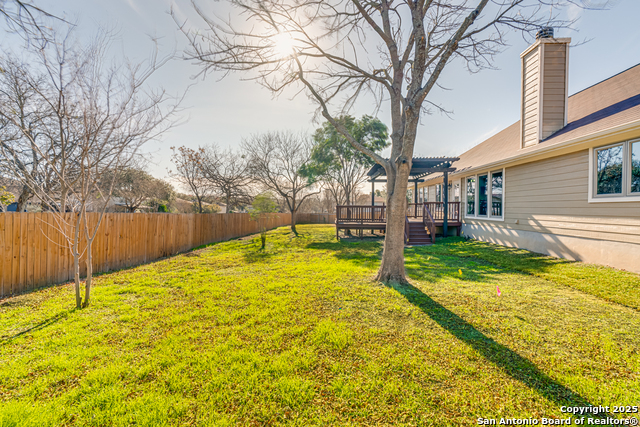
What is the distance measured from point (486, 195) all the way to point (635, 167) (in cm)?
462

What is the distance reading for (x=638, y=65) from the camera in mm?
7055

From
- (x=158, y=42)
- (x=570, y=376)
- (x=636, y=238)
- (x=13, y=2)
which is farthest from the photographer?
(x=636, y=238)

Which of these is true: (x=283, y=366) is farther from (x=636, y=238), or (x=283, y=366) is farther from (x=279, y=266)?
(x=636, y=238)

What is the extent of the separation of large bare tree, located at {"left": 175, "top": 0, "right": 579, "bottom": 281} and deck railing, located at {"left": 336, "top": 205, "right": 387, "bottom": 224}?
21.5 feet

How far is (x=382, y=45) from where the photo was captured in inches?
239

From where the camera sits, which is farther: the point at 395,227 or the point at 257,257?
the point at 257,257

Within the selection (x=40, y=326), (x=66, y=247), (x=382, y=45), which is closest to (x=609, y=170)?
(x=382, y=45)

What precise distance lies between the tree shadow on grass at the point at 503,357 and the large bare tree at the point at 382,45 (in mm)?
1306

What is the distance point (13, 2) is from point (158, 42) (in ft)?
4.85

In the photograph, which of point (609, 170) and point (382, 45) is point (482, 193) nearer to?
point (609, 170)

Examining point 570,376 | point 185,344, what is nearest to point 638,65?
point 570,376

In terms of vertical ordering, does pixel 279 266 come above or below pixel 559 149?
below

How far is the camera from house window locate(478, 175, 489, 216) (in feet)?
31.8

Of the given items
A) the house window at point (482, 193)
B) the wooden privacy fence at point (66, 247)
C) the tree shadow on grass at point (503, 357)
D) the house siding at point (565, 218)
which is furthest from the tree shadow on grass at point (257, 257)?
the house window at point (482, 193)
